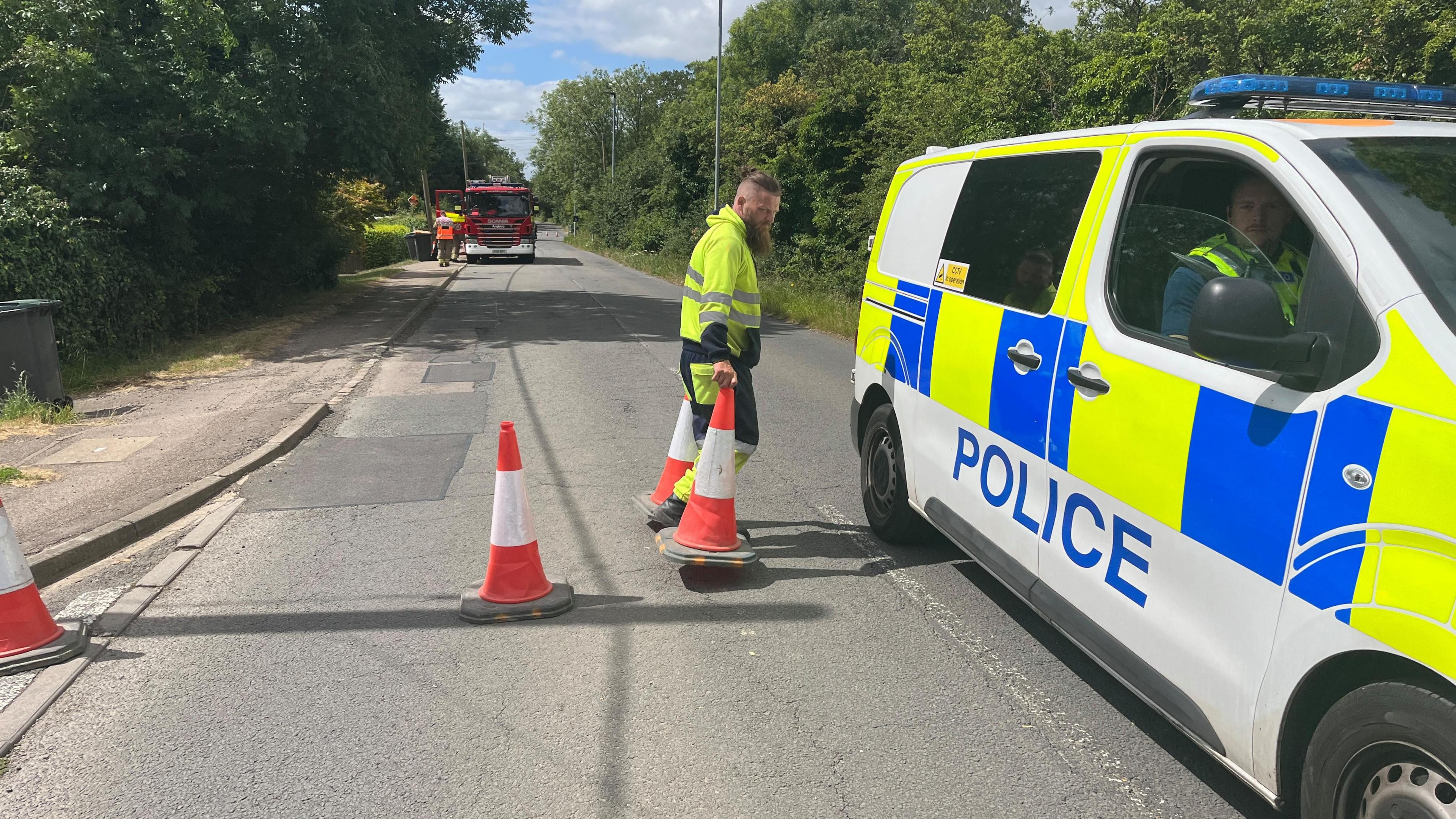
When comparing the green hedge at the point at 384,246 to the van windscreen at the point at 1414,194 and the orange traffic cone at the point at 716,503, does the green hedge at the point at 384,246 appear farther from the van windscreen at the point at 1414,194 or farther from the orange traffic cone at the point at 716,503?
the van windscreen at the point at 1414,194

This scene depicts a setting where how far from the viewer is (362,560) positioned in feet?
16.6

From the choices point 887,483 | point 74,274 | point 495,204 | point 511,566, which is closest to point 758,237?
point 887,483

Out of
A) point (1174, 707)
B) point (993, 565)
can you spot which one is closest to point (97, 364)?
point (993, 565)

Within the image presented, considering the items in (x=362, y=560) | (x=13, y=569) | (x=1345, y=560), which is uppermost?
(x=1345, y=560)

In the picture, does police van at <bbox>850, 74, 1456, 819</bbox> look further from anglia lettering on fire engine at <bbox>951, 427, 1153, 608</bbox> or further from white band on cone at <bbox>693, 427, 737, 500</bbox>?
white band on cone at <bbox>693, 427, 737, 500</bbox>

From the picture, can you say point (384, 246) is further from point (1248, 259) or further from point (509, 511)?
point (1248, 259)

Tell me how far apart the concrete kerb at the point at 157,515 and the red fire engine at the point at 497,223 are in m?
31.1

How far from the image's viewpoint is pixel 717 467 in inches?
184

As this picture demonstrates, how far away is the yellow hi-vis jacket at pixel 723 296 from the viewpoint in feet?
15.4

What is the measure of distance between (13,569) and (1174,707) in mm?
4329

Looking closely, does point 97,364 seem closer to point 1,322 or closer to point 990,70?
point 1,322

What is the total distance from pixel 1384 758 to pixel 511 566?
132 inches

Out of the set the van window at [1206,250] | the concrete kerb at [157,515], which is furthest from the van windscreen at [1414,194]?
the concrete kerb at [157,515]

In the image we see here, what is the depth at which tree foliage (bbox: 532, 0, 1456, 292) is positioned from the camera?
11281 millimetres
